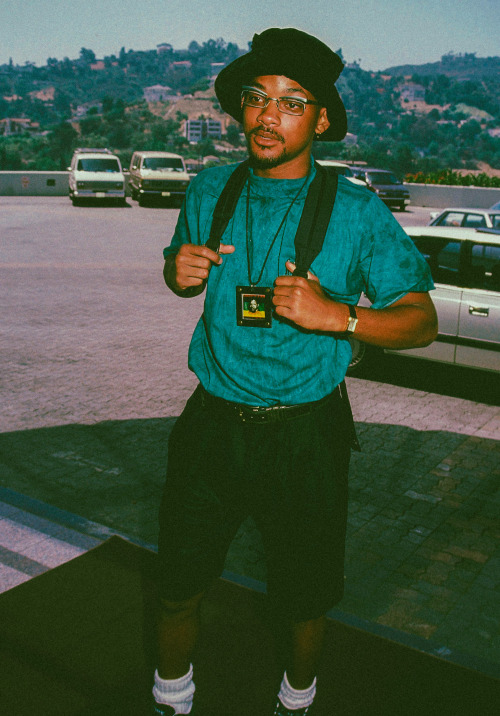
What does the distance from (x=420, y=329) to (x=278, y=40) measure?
0.93 meters

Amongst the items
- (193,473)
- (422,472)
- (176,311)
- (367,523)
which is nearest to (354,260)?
(193,473)

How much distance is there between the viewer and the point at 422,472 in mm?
4781

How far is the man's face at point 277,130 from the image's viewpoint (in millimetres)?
1974

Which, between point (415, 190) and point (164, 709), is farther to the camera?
point (415, 190)

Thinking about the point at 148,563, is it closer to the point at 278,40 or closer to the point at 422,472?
→ the point at 422,472

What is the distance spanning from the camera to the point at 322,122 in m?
2.12

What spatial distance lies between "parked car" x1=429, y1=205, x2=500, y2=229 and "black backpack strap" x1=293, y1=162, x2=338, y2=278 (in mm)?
12464

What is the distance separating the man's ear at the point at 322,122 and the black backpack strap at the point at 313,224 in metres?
0.22

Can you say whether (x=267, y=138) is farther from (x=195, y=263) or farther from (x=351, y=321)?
(x=351, y=321)

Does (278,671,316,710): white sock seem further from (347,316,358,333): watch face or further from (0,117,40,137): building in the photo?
(0,117,40,137): building

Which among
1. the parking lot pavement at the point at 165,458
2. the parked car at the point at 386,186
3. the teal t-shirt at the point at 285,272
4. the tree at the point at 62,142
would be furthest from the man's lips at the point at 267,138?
the tree at the point at 62,142

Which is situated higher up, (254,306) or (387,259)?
(387,259)

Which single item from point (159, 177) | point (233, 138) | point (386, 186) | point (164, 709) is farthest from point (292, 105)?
point (233, 138)

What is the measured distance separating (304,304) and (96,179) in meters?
25.1
